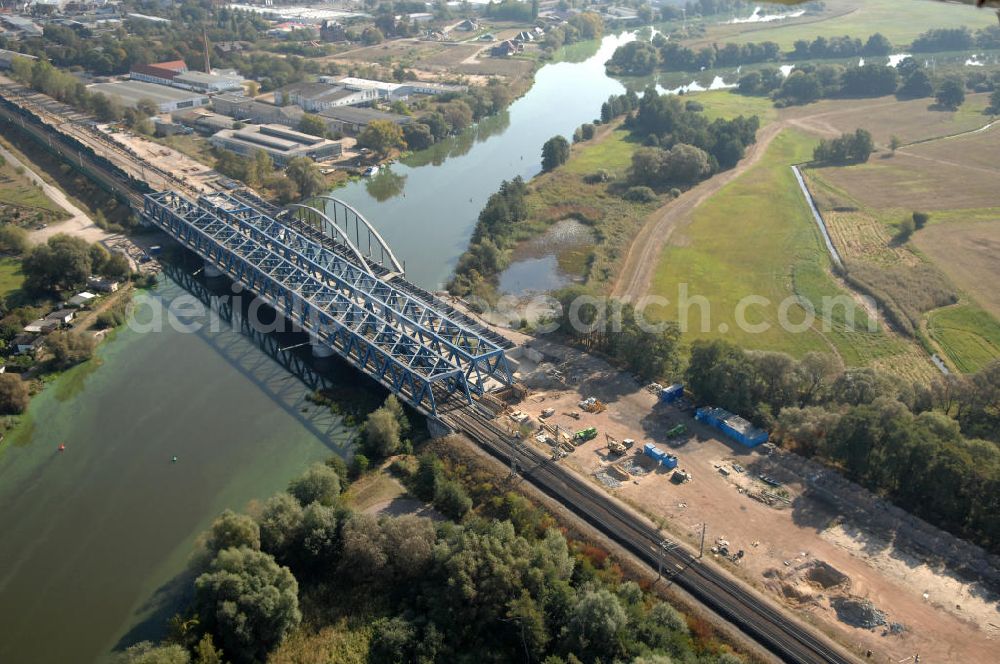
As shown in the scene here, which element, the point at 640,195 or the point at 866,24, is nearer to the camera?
the point at 640,195

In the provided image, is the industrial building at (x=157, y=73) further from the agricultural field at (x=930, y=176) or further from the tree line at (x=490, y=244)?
the agricultural field at (x=930, y=176)

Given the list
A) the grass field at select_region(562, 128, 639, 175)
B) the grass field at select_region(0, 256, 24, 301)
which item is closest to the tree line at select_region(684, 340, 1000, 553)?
the grass field at select_region(562, 128, 639, 175)

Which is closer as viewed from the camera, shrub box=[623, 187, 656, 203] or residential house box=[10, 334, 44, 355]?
residential house box=[10, 334, 44, 355]

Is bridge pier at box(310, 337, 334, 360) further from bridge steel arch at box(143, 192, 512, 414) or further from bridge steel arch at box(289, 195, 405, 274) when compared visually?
bridge steel arch at box(289, 195, 405, 274)

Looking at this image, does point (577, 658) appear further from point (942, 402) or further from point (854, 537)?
point (942, 402)

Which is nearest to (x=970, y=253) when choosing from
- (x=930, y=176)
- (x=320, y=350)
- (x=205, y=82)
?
(x=930, y=176)

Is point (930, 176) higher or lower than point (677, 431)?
higher

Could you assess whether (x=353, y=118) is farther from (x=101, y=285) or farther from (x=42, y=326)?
(x=42, y=326)
